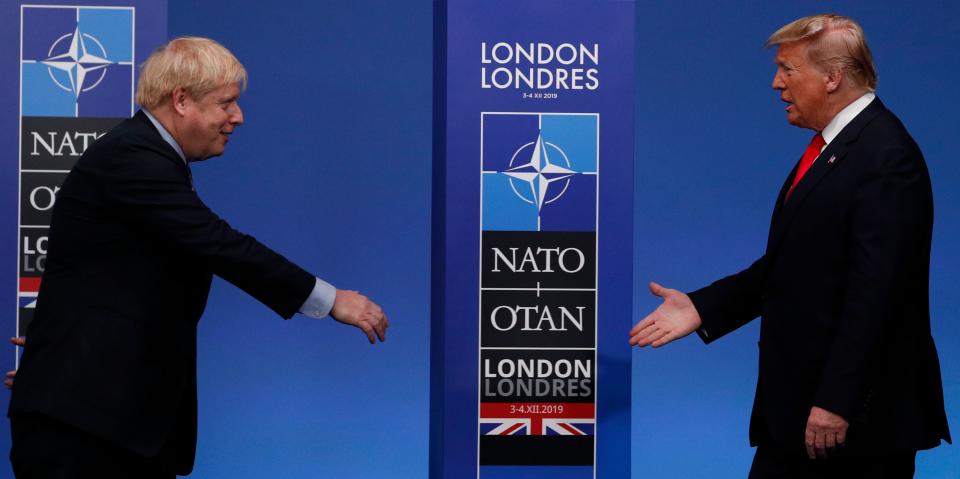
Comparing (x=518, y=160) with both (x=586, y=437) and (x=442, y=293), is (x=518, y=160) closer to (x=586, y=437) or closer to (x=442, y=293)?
(x=442, y=293)

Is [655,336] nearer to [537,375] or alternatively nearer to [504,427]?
[537,375]

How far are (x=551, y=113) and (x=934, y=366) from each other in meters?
1.10

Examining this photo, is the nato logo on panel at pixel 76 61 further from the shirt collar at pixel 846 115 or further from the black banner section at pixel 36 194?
the shirt collar at pixel 846 115

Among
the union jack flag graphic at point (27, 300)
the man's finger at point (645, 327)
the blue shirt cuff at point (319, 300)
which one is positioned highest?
the blue shirt cuff at point (319, 300)

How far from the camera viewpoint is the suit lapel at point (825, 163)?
2783mm

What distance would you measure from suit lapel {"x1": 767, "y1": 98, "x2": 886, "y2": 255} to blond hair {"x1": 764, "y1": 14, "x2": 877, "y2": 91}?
7 centimetres

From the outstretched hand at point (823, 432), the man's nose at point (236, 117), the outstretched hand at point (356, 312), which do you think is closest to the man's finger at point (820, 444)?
the outstretched hand at point (823, 432)

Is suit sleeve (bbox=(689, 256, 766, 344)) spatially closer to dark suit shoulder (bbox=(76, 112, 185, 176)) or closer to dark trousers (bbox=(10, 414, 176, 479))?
dark suit shoulder (bbox=(76, 112, 185, 176))

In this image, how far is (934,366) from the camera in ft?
9.10

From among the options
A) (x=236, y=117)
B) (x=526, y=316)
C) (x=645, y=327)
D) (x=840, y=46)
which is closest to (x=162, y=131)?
(x=236, y=117)

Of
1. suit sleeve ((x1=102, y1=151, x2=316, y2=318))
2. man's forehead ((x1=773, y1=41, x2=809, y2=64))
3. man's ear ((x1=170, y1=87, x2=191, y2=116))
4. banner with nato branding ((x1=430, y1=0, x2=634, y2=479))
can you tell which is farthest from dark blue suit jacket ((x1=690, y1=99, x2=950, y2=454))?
man's ear ((x1=170, y1=87, x2=191, y2=116))

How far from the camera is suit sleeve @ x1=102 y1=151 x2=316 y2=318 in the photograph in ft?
8.81

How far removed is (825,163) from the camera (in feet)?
9.19

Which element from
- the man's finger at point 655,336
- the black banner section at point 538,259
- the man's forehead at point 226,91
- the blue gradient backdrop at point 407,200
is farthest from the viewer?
the blue gradient backdrop at point 407,200
